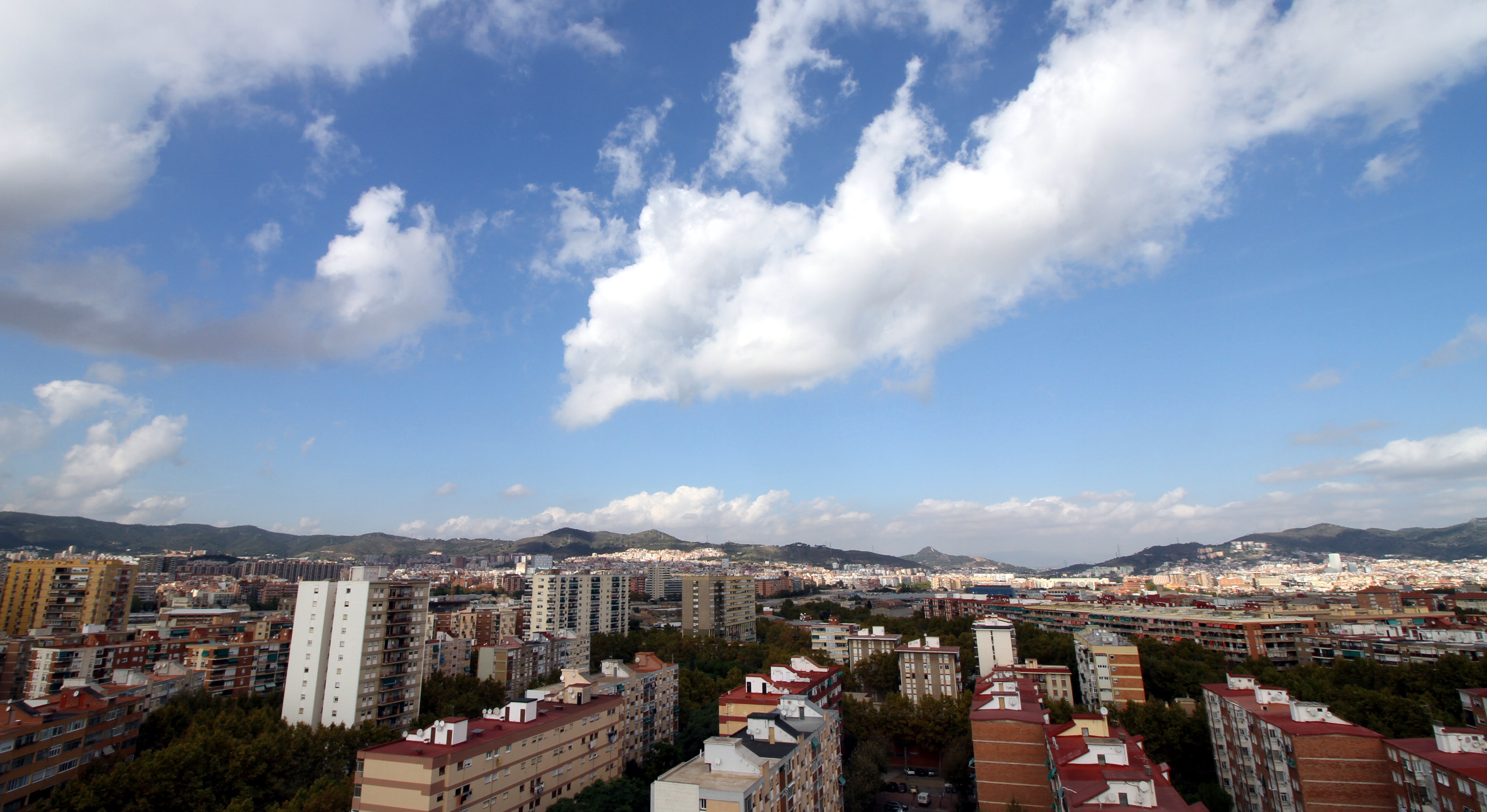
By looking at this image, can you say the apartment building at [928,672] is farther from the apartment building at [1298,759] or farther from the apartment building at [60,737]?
the apartment building at [60,737]

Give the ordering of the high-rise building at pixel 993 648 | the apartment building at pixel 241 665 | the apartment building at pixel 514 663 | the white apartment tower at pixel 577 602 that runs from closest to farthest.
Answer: the apartment building at pixel 241 665, the apartment building at pixel 514 663, the high-rise building at pixel 993 648, the white apartment tower at pixel 577 602

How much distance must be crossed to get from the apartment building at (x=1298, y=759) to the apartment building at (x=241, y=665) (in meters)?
48.6

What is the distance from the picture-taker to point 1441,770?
20.4m

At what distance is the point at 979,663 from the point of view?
4903cm

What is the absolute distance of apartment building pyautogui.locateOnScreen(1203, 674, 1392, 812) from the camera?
76.4 feet

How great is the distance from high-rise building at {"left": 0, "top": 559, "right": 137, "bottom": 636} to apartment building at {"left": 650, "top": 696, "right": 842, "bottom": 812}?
65.3m

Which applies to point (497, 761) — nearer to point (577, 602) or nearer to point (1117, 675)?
point (1117, 675)

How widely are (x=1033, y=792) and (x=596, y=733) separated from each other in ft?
57.1

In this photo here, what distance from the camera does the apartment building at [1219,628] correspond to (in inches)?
2144

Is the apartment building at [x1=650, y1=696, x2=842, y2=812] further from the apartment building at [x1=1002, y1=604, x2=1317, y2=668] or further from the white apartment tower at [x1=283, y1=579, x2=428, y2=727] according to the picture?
the apartment building at [x1=1002, y1=604, x2=1317, y2=668]

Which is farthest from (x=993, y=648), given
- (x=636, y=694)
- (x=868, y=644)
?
(x=636, y=694)

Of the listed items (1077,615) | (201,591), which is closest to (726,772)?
(1077,615)

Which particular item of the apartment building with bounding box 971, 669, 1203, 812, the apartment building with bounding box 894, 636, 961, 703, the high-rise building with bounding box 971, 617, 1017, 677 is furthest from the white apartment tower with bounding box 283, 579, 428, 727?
the high-rise building with bounding box 971, 617, 1017, 677

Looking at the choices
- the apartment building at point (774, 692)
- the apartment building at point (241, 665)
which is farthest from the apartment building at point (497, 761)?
the apartment building at point (241, 665)
